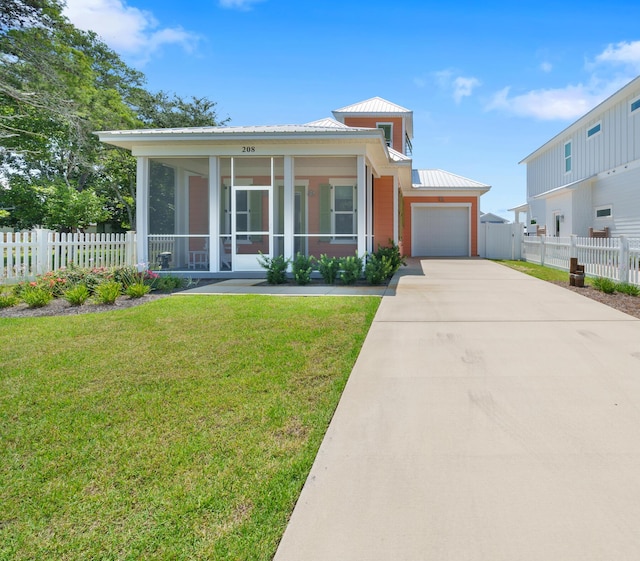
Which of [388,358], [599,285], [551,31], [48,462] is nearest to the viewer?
[48,462]

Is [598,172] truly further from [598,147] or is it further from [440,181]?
[440,181]

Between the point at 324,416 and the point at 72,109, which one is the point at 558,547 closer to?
the point at 324,416

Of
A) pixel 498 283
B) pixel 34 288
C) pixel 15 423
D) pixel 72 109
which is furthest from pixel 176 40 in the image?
pixel 15 423

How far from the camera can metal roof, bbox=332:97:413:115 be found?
2208cm

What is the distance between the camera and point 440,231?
23234 mm

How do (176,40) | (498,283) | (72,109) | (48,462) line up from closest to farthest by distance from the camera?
(48,462) < (498,283) < (176,40) < (72,109)

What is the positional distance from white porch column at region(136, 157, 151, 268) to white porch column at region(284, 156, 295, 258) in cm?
374

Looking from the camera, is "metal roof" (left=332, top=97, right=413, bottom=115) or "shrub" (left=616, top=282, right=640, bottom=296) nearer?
"shrub" (left=616, top=282, right=640, bottom=296)

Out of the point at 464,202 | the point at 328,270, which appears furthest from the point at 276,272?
the point at 464,202

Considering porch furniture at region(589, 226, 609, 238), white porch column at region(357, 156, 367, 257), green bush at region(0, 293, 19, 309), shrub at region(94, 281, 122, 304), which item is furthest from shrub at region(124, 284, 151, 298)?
porch furniture at region(589, 226, 609, 238)

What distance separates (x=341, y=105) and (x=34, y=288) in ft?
59.0

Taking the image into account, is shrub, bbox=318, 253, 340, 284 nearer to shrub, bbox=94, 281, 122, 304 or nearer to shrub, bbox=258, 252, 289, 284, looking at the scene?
shrub, bbox=258, 252, 289, 284

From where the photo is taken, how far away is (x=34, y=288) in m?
8.53

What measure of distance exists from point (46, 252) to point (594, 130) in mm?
20162
